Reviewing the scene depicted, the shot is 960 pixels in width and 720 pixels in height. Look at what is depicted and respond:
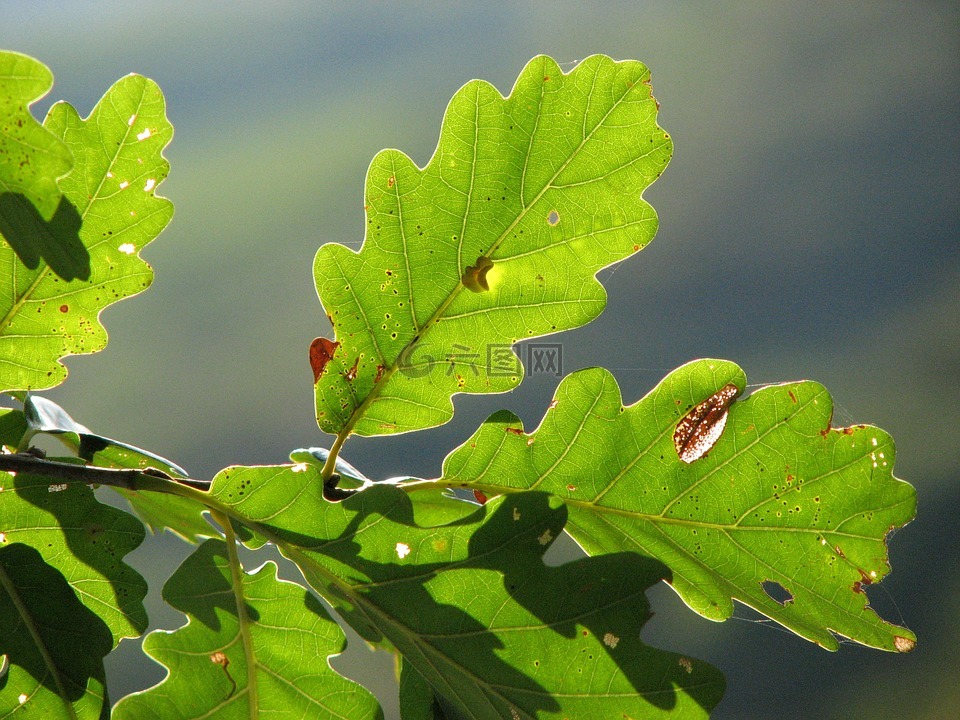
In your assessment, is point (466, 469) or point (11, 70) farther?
point (466, 469)

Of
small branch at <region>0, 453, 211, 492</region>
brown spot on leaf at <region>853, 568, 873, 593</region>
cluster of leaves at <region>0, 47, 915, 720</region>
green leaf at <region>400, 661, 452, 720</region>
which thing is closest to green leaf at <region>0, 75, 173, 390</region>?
cluster of leaves at <region>0, 47, 915, 720</region>

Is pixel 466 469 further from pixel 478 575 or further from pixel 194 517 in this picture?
pixel 194 517

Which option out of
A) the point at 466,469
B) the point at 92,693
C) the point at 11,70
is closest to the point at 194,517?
the point at 92,693

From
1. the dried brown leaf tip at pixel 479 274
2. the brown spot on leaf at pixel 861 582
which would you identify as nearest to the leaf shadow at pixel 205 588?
the dried brown leaf tip at pixel 479 274

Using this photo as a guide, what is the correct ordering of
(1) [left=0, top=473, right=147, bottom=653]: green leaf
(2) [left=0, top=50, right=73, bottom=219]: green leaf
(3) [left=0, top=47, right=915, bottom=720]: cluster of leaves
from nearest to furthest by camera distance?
(2) [left=0, top=50, right=73, bottom=219]: green leaf
(3) [left=0, top=47, right=915, bottom=720]: cluster of leaves
(1) [left=0, top=473, right=147, bottom=653]: green leaf

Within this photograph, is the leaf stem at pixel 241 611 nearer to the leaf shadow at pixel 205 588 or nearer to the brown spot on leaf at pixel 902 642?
the leaf shadow at pixel 205 588

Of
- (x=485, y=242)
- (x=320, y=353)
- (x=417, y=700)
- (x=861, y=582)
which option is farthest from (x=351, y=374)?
(x=861, y=582)

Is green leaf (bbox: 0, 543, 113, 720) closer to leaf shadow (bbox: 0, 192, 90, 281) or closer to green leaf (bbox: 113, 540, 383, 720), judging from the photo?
green leaf (bbox: 113, 540, 383, 720)
